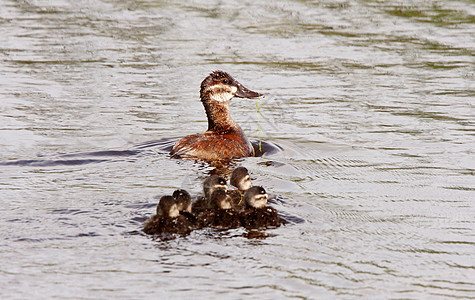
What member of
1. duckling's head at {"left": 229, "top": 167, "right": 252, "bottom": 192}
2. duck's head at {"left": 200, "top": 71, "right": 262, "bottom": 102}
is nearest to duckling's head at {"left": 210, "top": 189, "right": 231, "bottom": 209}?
duckling's head at {"left": 229, "top": 167, "right": 252, "bottom": 192}

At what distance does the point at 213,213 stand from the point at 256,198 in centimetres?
37

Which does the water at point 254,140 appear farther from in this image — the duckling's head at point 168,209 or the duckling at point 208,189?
the duckling at point 208,189

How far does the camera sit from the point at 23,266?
16.2 ft

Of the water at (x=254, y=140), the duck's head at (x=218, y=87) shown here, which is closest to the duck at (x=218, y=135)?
the duck's head at (x=218, y=87)

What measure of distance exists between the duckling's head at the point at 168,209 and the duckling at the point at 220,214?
10.9 inches

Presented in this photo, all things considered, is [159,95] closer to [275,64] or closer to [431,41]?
[275,64]

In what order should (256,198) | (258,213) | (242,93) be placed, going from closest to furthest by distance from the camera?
(258,213), (256,198), (242,93)

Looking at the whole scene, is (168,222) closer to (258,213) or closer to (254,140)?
(258,213)

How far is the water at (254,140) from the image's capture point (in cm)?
494

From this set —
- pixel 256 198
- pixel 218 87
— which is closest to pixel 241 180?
pixel 256 198

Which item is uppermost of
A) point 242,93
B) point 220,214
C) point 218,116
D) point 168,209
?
point 242,93

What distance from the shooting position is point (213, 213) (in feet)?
19.4

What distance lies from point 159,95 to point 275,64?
7.98ft

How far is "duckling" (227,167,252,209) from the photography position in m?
6.41
